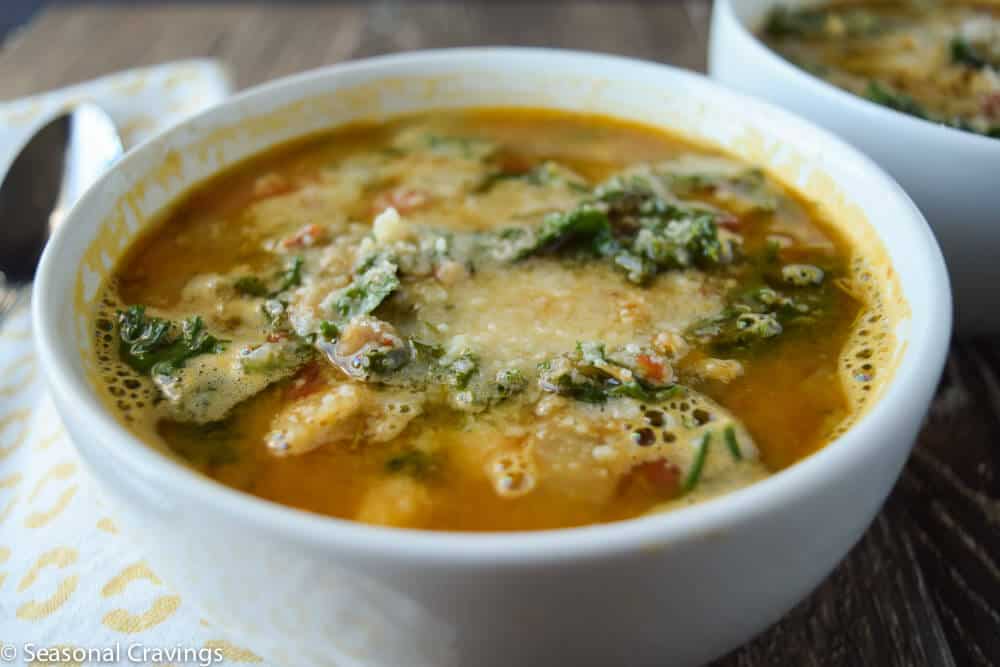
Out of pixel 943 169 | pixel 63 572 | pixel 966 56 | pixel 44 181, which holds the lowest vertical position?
pixel 63 572

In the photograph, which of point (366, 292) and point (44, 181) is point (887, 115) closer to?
point (366, 292)

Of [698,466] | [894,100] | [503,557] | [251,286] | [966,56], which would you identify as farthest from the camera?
[966,56]

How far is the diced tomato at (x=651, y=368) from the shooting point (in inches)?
67.6

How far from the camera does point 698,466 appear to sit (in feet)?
5.00

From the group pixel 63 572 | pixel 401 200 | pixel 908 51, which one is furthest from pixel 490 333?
pixel 908 51

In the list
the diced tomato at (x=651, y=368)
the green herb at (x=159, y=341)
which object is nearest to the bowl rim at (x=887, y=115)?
the diced tomato at (x=651, y=368)

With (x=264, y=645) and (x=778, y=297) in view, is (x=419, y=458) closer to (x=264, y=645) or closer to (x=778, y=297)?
(x=264, y=645)

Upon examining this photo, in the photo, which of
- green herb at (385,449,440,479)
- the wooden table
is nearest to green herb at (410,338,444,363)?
green herb at (385,449,440,479)

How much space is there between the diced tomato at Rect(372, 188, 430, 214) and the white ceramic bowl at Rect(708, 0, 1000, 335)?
965 mm

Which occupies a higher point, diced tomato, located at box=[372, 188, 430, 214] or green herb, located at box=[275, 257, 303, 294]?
green herb, located at box=[275, 257, 303, 294]

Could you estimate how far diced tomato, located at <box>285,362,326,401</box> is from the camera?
5.63 feet

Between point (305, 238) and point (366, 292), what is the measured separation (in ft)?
1.04

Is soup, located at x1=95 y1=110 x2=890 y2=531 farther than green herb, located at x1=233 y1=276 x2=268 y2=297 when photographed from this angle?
No

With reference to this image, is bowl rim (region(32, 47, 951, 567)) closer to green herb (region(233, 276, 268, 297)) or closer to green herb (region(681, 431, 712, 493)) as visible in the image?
green herb (region(681, 431, 712, 493))
